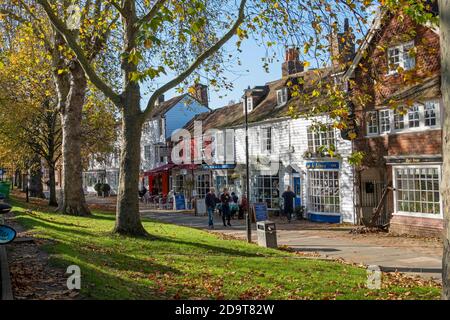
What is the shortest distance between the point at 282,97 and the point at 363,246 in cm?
1683

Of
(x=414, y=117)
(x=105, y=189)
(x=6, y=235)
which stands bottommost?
(x=6, y=235)

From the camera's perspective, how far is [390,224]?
2153 cm

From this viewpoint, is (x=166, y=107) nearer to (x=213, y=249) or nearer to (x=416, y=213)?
(x=416, y=213)

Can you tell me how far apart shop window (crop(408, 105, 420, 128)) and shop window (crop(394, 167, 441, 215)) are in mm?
1915

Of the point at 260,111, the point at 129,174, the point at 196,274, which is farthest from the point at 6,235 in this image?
the point at 260,111

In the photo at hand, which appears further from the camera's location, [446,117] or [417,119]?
[417,119]

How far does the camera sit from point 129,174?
15281 mm

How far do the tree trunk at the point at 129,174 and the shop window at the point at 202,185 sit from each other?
23.7m

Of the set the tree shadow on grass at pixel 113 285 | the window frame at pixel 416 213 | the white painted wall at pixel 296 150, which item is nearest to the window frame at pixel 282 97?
the white painted wall at pixel 296 150

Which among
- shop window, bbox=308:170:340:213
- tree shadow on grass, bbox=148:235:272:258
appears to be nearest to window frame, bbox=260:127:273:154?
shop window, bbox=308:170:340:213

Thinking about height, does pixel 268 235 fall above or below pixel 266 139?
below

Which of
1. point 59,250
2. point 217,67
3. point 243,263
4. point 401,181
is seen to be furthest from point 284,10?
point 401,181
